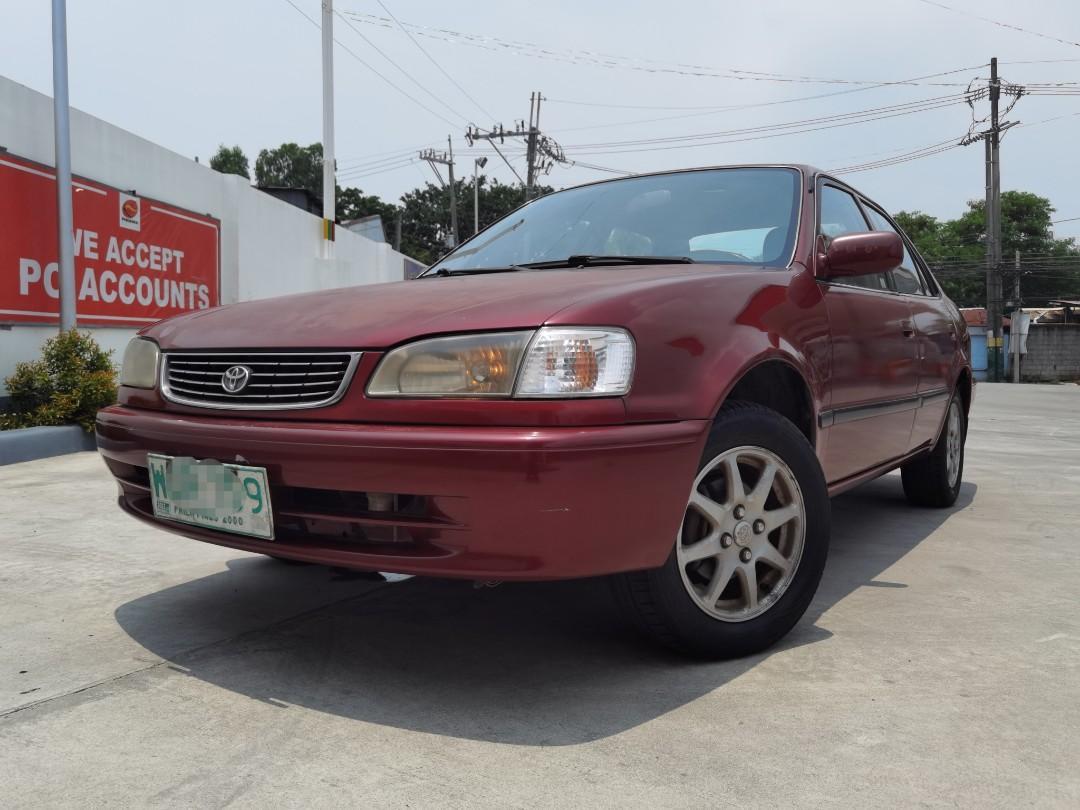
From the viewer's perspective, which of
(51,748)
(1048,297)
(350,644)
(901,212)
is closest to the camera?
(51,748)

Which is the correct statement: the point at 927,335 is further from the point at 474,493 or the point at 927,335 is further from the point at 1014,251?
the point at 1014,251

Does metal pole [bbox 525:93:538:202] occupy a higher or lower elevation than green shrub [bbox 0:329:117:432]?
higher

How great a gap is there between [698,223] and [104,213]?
6965mm

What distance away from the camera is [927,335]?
3.90 m

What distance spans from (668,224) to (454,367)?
1.36 meters

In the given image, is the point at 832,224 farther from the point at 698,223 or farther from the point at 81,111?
the point at 81,111

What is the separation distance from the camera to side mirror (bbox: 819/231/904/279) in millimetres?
2832

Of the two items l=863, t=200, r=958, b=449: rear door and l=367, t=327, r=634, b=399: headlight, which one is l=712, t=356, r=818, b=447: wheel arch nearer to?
l=367, t=327, r=634, b=399: headlight

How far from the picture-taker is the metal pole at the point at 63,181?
7.03 m

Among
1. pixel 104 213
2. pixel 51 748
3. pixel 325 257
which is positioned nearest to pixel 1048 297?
pixel 325 257

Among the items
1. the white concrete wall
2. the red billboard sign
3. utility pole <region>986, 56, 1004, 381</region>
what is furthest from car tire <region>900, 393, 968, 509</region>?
utility pole <region>986, 56, 1004, 381</region>

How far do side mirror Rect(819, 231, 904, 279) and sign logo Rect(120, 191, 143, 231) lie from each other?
7558mm

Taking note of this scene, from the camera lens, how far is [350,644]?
2.47 meters

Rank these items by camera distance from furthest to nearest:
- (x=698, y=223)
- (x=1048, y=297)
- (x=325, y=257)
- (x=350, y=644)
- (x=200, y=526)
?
(x=1048, y=297)
(x=325, y=257)
(x=698, y=223)
(x=350, y=644)
(x=200, y=526)
